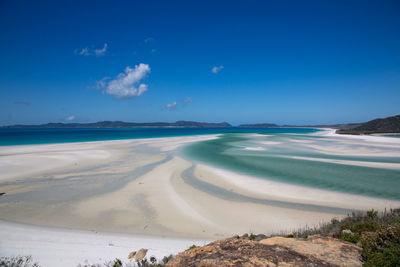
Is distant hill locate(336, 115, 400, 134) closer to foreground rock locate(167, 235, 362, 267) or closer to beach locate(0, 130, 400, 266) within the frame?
beach locate(0, 130, 400, 266)

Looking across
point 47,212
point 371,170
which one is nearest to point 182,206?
point 47,212

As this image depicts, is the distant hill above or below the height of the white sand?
above

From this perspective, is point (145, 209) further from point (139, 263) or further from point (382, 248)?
point (382, 248)

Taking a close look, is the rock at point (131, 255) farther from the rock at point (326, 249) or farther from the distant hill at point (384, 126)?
the distant hill at point (384, 126)

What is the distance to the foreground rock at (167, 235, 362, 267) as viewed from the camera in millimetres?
2805

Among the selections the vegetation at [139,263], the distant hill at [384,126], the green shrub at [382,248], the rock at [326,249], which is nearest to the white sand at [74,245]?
the vegetation at [139,263]

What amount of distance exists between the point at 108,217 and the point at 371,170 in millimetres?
18079

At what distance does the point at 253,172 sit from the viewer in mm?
13969

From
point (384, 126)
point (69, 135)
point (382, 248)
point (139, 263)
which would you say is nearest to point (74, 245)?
point (139, 263)

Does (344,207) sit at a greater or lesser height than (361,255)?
lesser

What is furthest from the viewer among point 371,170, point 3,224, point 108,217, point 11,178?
point 371,170

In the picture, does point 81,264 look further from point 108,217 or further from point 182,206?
point 182,206

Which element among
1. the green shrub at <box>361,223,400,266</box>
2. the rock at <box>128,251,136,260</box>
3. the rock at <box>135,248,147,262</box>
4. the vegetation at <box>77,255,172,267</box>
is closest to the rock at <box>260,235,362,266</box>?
the green shrub at <box>361,223,400,266</box>

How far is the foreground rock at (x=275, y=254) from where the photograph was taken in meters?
2.80
